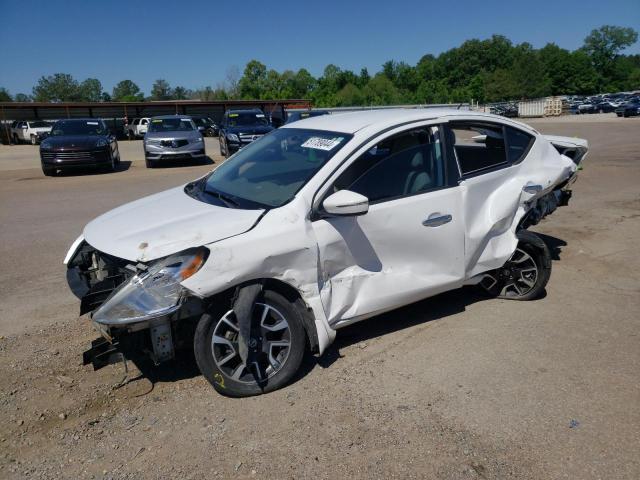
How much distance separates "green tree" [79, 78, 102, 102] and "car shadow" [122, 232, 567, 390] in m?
126

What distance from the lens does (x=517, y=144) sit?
4.89m

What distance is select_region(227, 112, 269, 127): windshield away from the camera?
787 inches

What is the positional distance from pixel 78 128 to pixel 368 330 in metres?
14.9

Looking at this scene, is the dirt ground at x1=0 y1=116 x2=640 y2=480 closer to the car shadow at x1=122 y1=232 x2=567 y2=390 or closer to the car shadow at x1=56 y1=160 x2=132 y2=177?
the car shadow at x1=122 y1=232 x2=567 y2=390

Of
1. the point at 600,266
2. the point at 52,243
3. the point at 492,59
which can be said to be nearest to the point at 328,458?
the point at 600,266

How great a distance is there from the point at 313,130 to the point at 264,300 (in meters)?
1.63

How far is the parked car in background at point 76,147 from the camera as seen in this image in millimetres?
15391

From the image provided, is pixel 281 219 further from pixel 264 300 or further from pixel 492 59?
pixel 492 59

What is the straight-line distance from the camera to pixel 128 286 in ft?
10.6

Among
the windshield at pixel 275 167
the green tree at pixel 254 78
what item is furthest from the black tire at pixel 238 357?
the green tree at pixel 254 78

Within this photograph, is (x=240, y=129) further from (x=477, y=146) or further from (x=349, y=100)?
(x=349, y=100)

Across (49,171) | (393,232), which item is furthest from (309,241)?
(49,171)

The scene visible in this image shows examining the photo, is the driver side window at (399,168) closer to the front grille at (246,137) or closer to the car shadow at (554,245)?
the car shadow at (554,245)

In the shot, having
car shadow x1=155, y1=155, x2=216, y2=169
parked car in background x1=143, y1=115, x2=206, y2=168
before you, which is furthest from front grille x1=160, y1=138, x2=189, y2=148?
car shadow x1=155, y1=155, x2=216, y2=169
